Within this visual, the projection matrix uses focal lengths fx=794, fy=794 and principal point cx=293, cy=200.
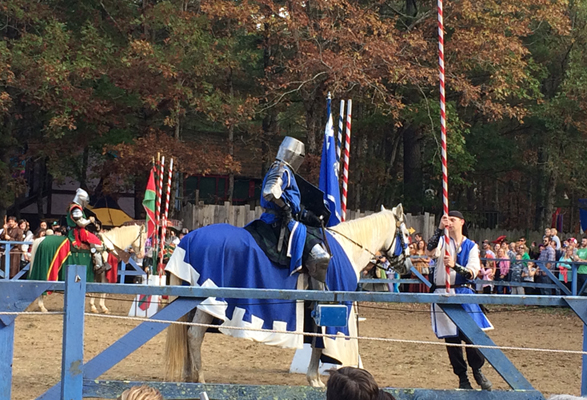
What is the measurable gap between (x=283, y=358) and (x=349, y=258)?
2.57 metres

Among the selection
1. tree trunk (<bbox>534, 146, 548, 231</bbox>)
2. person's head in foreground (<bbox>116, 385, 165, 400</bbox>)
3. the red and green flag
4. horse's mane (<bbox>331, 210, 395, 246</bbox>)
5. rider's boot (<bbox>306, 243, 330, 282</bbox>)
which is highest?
tree trunk (<bbox>534, 146, 548, 231</bbox>)

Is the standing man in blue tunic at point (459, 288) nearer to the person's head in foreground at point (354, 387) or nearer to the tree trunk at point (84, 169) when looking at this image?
the person's head in foreground at point (354, 387)

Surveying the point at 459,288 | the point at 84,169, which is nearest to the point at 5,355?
the point at 459,288

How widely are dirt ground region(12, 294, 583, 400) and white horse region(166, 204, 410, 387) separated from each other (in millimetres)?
684

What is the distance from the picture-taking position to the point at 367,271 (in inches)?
682

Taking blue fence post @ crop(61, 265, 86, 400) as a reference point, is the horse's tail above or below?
below

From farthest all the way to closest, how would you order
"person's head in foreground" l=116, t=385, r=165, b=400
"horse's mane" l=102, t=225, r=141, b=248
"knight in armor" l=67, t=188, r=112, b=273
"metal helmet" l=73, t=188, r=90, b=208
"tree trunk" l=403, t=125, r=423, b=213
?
"tree trunk" l=403, t=125, r=423, b=213 → "horse's mane" l=102, t=225, r=141, b=248 → "knight in armor" l=67, t=188, r=112, b=273 → "metal helmet" l=73, t=188, r=90, b=208 → "person's head in foreground" l=116, t=385, r=165, b=400

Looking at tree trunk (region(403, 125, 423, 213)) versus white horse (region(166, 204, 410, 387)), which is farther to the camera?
tree trunk (region(403, 125, 423, 213))

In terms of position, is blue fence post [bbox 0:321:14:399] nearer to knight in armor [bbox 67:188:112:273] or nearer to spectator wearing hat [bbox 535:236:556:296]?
knight in armor [bbox 67:188:112:273]

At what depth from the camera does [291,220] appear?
23.2 feet

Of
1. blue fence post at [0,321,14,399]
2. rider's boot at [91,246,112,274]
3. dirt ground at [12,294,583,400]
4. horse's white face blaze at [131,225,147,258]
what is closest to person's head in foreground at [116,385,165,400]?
blue fence post at [0,321,14,399]

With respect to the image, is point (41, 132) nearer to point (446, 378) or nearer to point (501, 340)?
point (501, 340)

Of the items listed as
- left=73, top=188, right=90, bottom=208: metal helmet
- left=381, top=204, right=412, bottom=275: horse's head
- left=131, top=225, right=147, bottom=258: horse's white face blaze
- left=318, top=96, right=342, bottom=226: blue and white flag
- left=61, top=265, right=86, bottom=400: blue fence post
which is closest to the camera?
left=61, top=265, right=86, bottom=400: blue fence post

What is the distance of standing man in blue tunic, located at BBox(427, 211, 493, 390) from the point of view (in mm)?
7027
